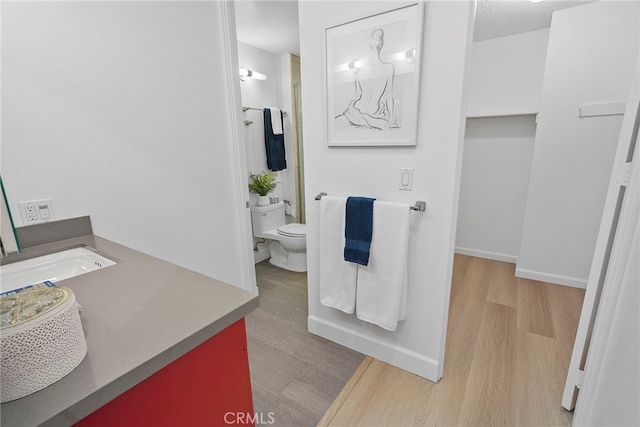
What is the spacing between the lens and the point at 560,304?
93.3 inches

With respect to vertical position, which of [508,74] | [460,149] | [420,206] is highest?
[508,74]

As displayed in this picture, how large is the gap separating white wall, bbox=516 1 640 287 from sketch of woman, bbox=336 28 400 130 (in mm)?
1911

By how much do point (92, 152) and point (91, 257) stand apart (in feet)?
1.77

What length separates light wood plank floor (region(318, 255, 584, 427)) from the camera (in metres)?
1.41

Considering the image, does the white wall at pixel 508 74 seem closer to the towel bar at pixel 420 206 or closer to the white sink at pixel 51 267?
the towel bar at pixel 420 206

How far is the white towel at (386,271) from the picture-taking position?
1.46m

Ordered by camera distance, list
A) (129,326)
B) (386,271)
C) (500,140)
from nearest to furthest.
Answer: (129,326) < (386,271) < (500,140)

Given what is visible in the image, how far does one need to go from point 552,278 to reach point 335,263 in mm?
2313

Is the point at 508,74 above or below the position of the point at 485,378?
above

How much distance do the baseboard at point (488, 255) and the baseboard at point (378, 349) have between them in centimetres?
217

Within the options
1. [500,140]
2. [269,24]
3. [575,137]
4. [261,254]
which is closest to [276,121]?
[269,24]

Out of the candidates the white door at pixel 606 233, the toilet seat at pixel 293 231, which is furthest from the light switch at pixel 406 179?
the toilet seat at pixel 293 231

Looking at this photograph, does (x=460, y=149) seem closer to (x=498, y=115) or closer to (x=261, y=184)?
(x=498, y=115)

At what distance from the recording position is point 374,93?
1.46 meters
